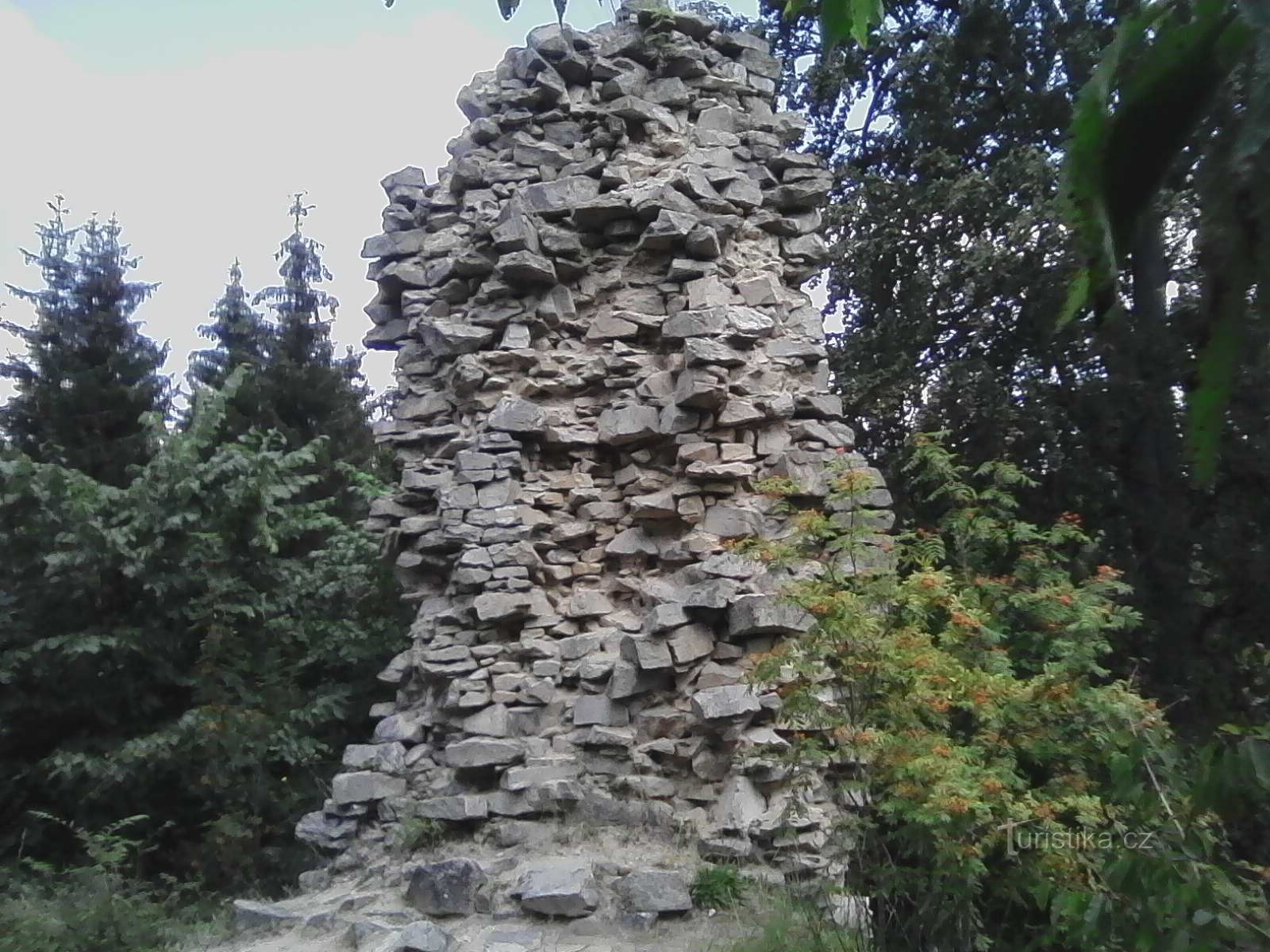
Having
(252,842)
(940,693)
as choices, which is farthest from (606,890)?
(252,842)

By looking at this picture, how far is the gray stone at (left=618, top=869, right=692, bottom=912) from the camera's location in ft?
16.4

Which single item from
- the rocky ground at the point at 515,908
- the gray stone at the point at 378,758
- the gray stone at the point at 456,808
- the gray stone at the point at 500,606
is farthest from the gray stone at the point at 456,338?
the rocky ground at the point at 515,908

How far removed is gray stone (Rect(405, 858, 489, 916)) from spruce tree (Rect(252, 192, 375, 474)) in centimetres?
893

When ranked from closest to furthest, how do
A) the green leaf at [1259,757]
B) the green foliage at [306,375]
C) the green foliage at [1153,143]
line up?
the green foliage at [1153,143] < the green leaf at [1259,757] < the green foliage at [306,375]

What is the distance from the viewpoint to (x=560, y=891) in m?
5.09

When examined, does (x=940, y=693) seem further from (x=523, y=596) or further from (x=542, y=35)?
(x=542, y=35)

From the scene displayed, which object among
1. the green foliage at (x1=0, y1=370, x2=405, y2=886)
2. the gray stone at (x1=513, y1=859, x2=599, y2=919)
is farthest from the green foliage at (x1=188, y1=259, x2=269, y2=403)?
the gray stone at (x1=513, y1=859, x2=599, y2=919)

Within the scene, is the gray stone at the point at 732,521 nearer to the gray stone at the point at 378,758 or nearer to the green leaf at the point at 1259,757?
the gray stone at the point at 378,758

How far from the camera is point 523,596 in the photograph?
6344 mm

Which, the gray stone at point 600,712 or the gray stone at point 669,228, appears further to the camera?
the gray stone at point 669,228

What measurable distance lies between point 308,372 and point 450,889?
37.9 feet

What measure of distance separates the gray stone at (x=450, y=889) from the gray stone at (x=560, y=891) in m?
0.22

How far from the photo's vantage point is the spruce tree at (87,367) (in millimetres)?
11906

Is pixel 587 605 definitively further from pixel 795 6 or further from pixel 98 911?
pixel 795 6
